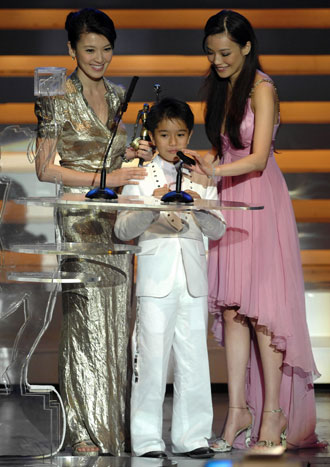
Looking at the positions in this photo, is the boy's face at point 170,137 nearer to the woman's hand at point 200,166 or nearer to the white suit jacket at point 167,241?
the white suit jacket at point 167,241

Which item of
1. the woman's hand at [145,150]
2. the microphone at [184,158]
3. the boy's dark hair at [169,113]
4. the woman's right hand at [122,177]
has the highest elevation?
the boy's dark hair at [169,113]

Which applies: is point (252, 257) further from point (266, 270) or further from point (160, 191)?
point (160, 191)

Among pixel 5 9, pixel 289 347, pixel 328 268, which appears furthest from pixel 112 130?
pixel 5 9

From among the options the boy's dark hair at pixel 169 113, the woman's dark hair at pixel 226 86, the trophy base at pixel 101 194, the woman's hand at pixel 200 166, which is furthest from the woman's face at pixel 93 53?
the trophy base at pixel 101 194

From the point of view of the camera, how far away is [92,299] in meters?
3.17

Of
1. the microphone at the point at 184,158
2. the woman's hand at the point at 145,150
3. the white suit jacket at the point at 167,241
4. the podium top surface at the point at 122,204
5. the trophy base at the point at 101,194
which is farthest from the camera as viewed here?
the woman's hand at the point at 145,150

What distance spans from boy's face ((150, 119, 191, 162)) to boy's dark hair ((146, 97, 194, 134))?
1 cm

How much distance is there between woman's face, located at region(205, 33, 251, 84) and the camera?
3119mm

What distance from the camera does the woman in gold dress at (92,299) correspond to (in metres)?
3.15

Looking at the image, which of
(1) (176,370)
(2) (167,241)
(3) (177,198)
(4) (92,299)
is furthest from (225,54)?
(1) (176,370)

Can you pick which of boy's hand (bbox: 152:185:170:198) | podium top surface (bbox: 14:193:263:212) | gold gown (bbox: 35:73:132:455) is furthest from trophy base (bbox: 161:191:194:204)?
gold gown (bbox: 35:73:132:455)

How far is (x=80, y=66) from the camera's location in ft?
10.3

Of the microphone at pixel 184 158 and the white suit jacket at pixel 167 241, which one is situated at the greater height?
the microphone at pixel 184 158

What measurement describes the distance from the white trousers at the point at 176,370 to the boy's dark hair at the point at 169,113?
1.63ft
